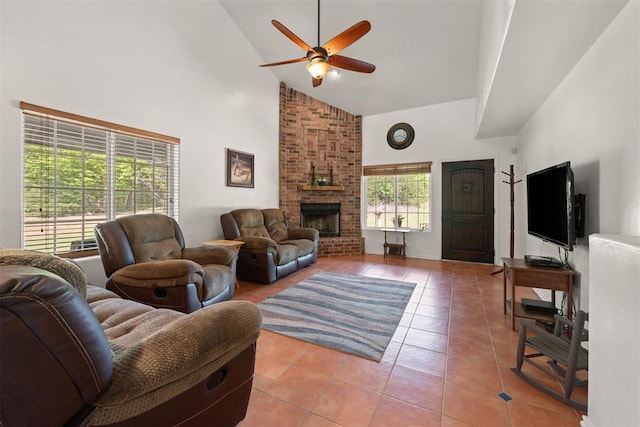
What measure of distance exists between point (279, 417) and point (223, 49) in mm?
4731

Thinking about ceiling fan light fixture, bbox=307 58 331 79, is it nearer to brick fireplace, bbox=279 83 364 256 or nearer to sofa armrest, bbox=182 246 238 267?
sofa armrest, bbox=182 246 238 267

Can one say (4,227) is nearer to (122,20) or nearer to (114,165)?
(114,165)

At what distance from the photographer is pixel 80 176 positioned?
2744mm

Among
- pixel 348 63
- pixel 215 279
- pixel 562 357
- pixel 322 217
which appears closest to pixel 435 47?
pixel 348 63

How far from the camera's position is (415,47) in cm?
404

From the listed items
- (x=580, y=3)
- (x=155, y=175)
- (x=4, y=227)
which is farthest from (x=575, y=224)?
(x=4, y=227)

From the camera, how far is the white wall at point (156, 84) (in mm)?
2277

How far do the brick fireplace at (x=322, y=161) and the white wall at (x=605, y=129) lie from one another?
12.0 ft

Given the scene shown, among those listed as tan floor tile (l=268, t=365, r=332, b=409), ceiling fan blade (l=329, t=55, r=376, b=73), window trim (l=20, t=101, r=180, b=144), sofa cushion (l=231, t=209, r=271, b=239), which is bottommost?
tan floor tile (l=268, t=365, r=332, b=409)

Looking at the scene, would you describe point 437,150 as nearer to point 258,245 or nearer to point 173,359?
point 258,245

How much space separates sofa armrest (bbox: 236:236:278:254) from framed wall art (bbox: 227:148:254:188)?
3.75 feet

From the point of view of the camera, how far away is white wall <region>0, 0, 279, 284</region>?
2.28 metres

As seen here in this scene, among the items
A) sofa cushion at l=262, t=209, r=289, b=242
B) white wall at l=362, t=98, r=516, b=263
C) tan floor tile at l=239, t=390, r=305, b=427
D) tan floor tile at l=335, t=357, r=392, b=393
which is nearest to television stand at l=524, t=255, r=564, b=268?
tan floor tile at l=335, t=357, r=392, b=393

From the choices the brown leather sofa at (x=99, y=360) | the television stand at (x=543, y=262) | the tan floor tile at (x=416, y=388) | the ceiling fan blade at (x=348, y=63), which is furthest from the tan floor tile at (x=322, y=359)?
the ceiling fan blade at (x=348, y=63)
